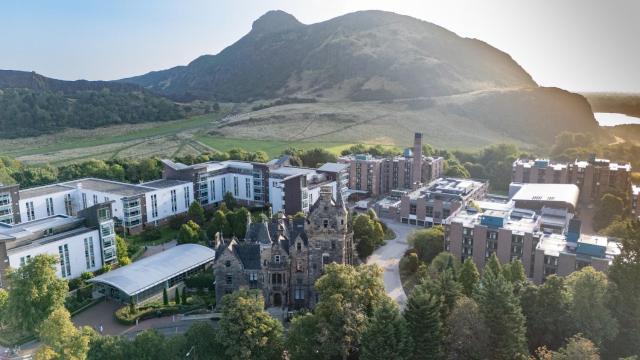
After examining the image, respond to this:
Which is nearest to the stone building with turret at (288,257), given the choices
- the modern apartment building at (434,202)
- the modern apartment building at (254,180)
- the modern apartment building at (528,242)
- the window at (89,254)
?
the modern apartment building at (528,242)

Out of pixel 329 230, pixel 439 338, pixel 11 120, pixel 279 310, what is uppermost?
pixel 11 120

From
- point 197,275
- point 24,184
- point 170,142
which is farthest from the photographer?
point 170,142

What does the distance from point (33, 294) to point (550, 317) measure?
41.1 m

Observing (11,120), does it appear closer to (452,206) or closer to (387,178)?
(387,178)

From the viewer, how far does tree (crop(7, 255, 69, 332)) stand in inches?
1473

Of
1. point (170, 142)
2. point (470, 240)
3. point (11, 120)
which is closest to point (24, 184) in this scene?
point (170, 142)

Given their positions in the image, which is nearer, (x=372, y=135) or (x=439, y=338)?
(x=439, y=338)

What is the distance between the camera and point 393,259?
59.5 meters

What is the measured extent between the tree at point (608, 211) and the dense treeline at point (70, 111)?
145 m

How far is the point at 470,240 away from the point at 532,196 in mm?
18973

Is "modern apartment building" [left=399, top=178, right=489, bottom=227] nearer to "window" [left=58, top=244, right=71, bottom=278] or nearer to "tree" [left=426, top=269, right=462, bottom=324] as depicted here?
"tree" [left=426, top=269, right=462, bottom=324]

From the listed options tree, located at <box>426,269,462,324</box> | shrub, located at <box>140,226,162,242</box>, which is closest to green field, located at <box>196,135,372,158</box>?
shrub, located at <box>140,226,162,242</box>

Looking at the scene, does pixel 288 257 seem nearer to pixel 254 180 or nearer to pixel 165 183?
pixel 254 180

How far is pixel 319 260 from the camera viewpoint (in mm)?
46656
